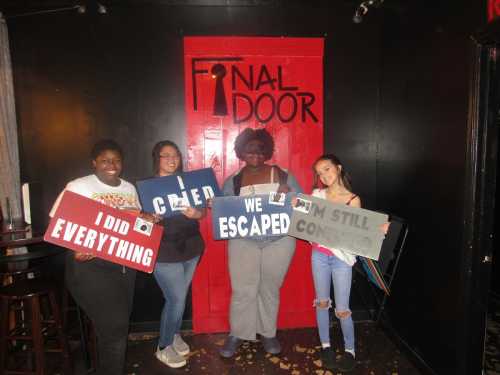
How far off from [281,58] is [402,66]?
1101 mm

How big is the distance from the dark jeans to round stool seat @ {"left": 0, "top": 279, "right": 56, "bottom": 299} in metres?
0.37

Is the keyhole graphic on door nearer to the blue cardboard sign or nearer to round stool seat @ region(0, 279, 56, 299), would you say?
the blue cardboard sign

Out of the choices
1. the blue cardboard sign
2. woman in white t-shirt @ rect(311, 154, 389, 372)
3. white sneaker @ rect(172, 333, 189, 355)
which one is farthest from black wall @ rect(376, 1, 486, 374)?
white sneaker @ rect(172, 333, 189, 355)

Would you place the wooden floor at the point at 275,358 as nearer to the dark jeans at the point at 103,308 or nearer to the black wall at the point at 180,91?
the black wall at the point at 180,91

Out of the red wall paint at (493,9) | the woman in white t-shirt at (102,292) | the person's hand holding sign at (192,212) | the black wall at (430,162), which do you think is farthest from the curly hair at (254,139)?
the red wall paint at (493,9)

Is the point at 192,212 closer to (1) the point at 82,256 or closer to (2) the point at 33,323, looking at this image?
(1) the point at 82,256

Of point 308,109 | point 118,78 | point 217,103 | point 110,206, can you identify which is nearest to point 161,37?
point 118,78

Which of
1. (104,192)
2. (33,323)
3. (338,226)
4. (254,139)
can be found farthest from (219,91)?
(33,323)

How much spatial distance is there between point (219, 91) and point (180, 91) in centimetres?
38

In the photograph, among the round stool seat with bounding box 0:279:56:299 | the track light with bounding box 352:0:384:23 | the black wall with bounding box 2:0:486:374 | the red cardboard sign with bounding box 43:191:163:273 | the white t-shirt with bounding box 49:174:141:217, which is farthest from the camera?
the track light with bounding box 352:0:384:23

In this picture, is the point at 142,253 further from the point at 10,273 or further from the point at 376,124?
the point at 376,124

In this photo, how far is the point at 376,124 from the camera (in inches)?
138

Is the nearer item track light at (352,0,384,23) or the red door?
track light at (352,0,384,23)

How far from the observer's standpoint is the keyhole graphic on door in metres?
3.28
